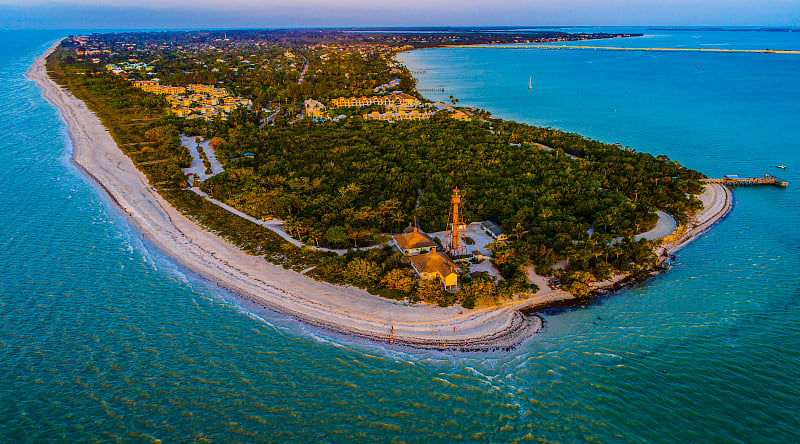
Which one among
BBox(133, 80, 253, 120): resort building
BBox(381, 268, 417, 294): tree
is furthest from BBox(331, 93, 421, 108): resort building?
BBox(381, 268, 417, 294): tree

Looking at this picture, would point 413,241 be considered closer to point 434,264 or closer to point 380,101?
point 434,264

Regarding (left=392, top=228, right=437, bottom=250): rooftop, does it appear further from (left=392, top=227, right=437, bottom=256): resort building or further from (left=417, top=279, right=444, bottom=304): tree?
(left=417, top=279, right=444, bottom=304): tree

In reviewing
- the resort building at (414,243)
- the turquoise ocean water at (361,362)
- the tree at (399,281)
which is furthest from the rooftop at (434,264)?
the turquoise ocean water at (361,362)

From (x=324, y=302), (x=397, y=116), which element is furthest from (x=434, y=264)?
(x=397, y=116)

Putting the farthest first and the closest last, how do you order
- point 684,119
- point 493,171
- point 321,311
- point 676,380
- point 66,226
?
point 684,119 < point 493,171 < point 66,226 < point 321,311 < point 676,380

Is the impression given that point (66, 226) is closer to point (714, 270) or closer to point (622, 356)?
point (622, 356)

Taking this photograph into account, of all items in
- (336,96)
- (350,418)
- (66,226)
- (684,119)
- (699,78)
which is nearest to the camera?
(350,418)

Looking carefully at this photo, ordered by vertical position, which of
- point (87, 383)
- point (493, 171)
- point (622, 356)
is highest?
point (493, 171)

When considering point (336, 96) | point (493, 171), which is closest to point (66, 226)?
point (493, 171)
